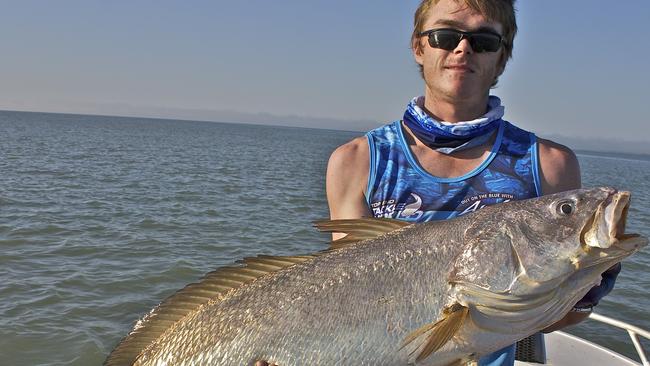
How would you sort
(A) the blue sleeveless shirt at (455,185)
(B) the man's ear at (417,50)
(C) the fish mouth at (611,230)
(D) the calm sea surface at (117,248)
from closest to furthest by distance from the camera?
(C) the fish mouth at (611,230) → (A) the blue sleeveless shirt at (455,185) → (B) the man's ear at (417,50) → (D) the calm sea surface at (117,248)

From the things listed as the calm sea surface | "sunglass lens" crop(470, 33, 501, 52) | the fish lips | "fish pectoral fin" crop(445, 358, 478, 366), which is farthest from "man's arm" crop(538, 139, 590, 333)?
the calm sea surface

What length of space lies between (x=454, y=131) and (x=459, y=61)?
0.39 meters

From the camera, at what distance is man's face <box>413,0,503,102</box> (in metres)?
3.32

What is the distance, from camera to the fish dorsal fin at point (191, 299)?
9.67ft

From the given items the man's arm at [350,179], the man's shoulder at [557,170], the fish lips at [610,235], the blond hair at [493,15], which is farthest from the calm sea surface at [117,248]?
the fish lips at [610,235]

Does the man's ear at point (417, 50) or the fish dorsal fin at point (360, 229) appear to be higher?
the man's ear at point (417, 50)

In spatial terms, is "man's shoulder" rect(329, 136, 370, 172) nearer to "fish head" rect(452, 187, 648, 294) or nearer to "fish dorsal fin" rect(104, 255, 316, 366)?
"fish dorsal fin" rect(104, 255, 316, 366)

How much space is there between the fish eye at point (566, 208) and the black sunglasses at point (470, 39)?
1.09m

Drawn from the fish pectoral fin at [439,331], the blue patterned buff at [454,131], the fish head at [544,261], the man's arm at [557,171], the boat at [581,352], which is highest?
the blue patterned buff at [454,131]

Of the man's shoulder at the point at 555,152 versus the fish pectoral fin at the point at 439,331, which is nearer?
the fish pectoral fin at the point at 439,331

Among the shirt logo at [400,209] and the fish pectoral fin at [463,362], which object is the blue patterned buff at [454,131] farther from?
the fish pectoral fin at [463,362]

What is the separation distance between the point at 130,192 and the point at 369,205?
19466mm

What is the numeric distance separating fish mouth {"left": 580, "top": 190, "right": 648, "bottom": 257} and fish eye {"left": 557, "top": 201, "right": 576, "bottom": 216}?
0.32 feet

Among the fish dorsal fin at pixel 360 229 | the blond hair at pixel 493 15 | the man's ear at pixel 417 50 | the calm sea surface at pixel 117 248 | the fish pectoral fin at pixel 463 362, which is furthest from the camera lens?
the calm sea surface at pixel 117 248
